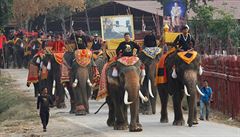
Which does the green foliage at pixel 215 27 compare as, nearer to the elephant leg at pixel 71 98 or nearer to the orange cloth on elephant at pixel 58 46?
the orange cloth on elephant at pixel 58 46

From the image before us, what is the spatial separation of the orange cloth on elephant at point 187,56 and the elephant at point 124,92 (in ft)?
4.03

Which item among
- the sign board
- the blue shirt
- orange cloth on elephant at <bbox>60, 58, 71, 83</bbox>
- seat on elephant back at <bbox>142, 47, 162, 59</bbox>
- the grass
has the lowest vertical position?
the grass

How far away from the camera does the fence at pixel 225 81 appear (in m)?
22.8

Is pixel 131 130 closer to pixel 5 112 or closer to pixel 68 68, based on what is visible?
pixel 68 68

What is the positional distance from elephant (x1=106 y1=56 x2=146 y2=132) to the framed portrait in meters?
7.56

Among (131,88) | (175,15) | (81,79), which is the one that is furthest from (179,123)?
(175,15)

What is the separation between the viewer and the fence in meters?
22.8

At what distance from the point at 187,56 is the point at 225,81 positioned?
5.79m

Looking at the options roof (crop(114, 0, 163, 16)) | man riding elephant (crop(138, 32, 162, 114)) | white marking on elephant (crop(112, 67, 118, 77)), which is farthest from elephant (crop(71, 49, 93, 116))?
roof (crop(114, 0, 163, 16))

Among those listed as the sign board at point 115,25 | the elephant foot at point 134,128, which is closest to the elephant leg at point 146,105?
the sign board at point 115,25

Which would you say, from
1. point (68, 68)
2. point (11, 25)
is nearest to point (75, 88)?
point (68, 68)

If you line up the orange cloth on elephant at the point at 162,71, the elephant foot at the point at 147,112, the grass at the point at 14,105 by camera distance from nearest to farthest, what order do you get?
the orange cloth on elephant at the point at 162,71
the elephant foot at the point at 147,112
the grass at the point at 14,105

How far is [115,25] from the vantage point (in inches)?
1027

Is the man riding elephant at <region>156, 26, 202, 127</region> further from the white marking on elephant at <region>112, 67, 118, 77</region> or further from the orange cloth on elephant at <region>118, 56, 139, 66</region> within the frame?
the white marking on elephant at <region>112, 67, 118, 77</region>
